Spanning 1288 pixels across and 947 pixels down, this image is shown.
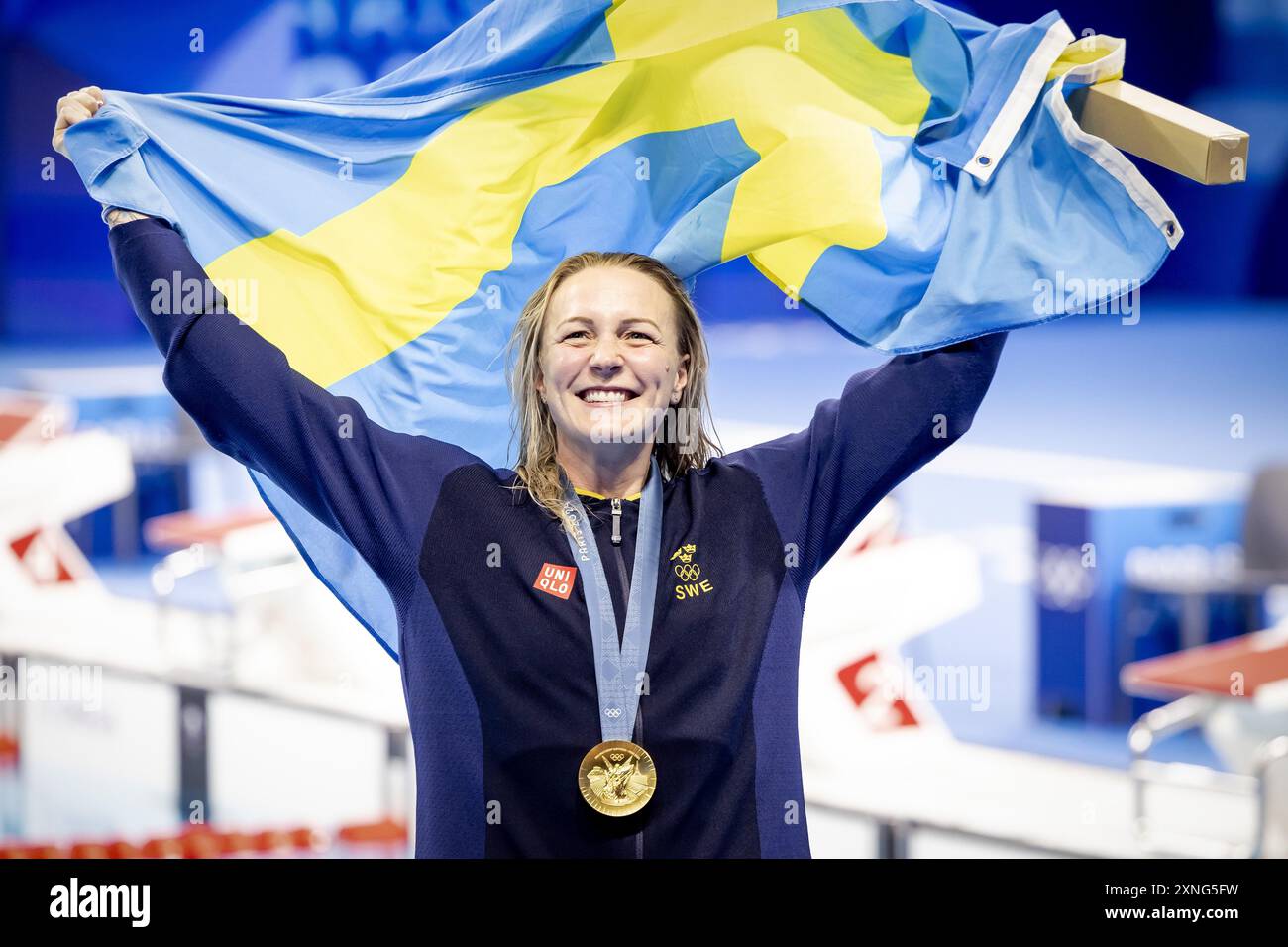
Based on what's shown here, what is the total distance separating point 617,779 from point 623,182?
109 centimetres

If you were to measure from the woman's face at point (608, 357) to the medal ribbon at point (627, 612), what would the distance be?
9cm

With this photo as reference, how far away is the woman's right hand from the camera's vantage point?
210 cm

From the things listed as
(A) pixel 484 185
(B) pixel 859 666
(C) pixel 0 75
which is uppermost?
(C) pixel 0 75

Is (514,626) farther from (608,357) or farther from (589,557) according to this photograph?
(608,357)

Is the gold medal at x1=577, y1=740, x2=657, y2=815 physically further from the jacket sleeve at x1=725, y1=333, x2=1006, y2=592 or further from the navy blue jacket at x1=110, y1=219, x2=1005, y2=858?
the jacket sleeve at x1=725, y1=333, x2=1006, y2=592

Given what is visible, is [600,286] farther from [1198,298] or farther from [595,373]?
[1198,298]

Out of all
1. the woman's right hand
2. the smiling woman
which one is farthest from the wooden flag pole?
the woman's right hand

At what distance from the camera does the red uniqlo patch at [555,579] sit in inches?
75.3

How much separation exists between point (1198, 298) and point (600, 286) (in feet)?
26.0

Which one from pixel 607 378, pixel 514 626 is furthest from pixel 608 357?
pixel 514 626

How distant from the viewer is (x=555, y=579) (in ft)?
6.29

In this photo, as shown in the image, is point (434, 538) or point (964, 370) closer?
point (434, 538)

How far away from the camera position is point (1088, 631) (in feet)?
17.8
